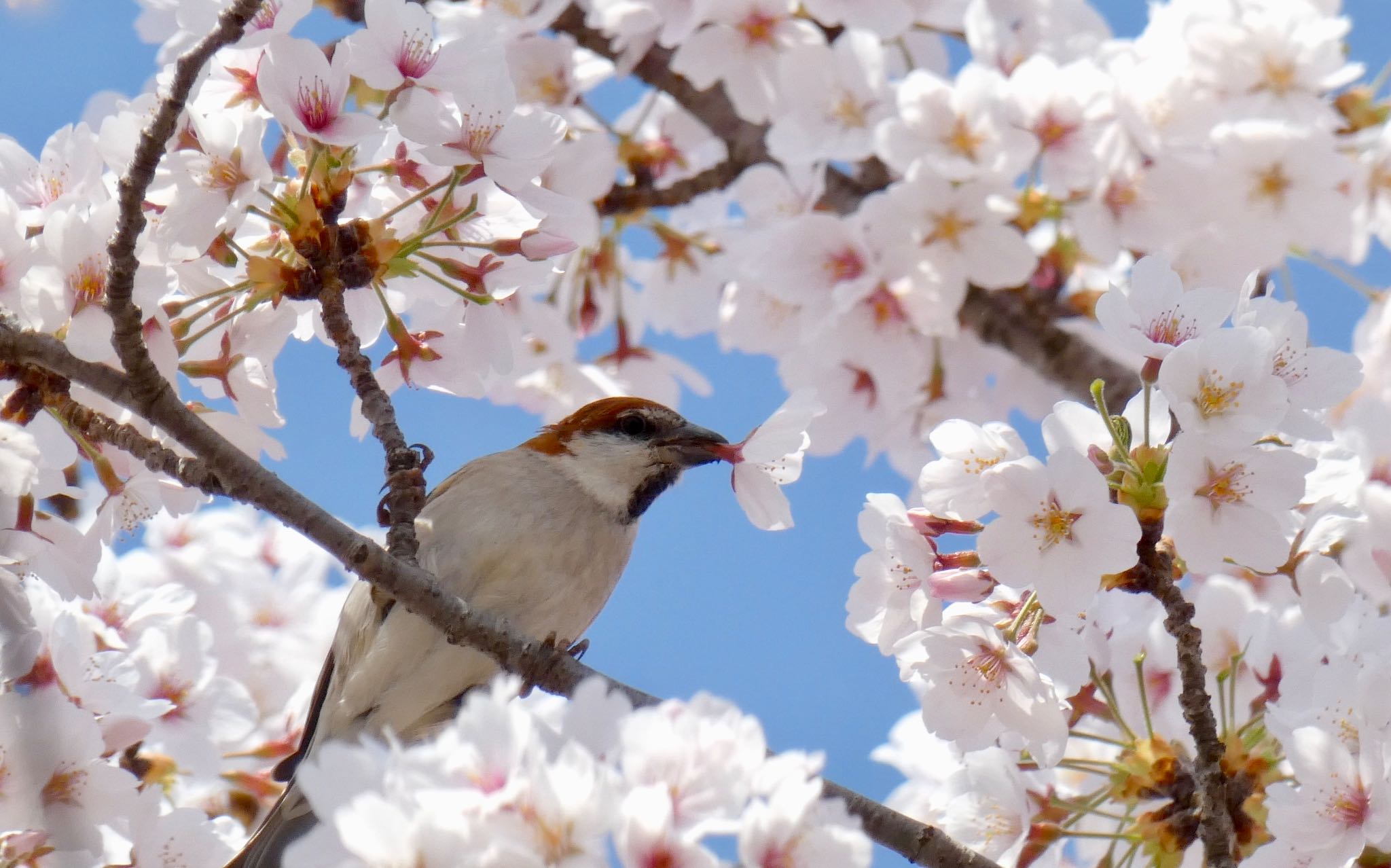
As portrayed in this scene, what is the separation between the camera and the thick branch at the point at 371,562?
2326 millimetres

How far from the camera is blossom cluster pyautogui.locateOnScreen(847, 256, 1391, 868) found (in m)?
2.26

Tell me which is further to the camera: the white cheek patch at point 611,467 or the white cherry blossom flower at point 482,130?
the white cheek patch at point 611,467

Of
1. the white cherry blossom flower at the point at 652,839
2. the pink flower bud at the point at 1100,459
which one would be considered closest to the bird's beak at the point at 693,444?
the pink flower bud at the point at 1100,459

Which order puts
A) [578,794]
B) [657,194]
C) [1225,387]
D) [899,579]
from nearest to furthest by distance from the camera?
[578,794] < [1225,387] < [899,579] < [657,194]

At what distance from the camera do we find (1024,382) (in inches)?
199

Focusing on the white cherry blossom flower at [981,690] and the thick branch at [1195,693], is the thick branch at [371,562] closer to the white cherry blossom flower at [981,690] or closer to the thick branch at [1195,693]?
the white cherry blossom flower at [981,690]

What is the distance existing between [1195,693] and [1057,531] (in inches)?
18.1

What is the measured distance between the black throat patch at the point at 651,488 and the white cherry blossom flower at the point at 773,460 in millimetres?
1111

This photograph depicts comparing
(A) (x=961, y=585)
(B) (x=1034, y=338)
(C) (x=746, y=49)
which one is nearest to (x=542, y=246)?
(A) (x=961, y=585)

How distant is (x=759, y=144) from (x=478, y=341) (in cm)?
232

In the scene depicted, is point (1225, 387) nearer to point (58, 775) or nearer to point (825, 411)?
point (825, 411)

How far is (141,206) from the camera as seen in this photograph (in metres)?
2.31

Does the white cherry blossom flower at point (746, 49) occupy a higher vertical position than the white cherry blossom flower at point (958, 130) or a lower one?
higher

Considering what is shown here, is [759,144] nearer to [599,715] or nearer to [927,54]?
[927,54]
